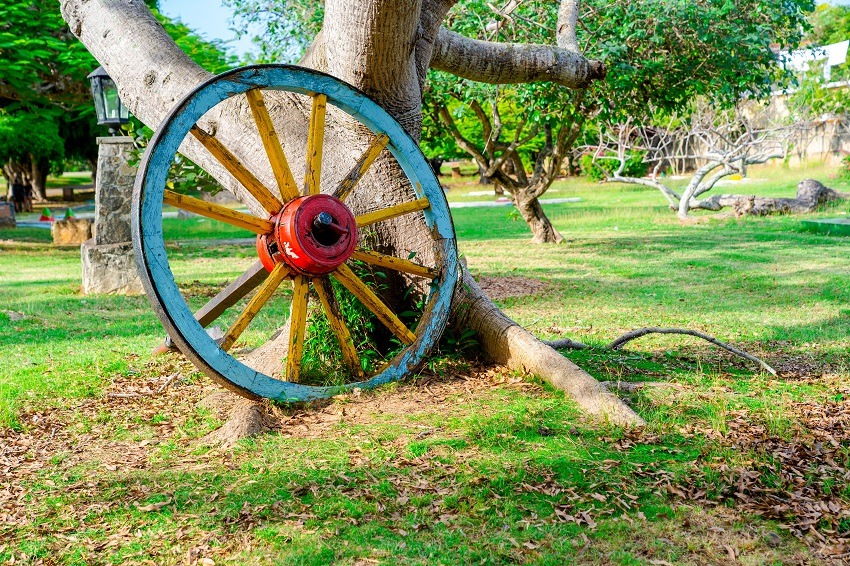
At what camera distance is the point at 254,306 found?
4.75m

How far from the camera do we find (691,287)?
10.7 m

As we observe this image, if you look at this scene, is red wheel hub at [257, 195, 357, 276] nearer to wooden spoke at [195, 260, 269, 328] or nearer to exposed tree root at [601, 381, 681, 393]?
wooden spoke at [195, 260, 269, 328]

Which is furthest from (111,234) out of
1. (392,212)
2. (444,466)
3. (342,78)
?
(444,466)

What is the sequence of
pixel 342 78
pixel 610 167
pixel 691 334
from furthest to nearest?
pixel 610 167, pixel 691 334, pixel 342 78

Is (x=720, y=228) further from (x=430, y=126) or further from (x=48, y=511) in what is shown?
(x=48, y=511)

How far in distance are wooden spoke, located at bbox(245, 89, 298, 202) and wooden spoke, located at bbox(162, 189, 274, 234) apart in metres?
0.20

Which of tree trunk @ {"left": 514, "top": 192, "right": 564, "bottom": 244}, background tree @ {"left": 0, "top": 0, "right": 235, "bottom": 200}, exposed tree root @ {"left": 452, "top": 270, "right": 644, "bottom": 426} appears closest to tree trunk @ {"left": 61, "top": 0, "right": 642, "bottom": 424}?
exposed tree root @ {"left": 452, "top": 270, "right": 644, "bottom": 426}

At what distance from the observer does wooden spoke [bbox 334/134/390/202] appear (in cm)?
510

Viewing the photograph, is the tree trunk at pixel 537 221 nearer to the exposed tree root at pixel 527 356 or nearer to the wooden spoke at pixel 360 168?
the exposed tree root at pixel 527 356

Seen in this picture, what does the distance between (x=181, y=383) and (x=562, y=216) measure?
16.6 meters

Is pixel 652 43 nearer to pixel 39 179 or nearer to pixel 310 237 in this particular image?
pixel 310 237

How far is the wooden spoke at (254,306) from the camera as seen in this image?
184 inches

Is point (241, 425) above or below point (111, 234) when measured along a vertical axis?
below

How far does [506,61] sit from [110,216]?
6.32 metres
